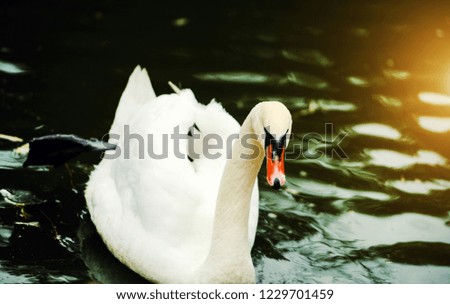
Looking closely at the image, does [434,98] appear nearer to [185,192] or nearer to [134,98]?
[134,98]

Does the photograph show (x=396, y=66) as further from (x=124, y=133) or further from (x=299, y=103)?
(x=124, y=133)

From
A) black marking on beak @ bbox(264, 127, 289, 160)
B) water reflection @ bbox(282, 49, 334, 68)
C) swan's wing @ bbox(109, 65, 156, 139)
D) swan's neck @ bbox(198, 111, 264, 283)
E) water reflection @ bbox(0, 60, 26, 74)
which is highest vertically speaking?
water reflection @ bbox(282, 49, 334, 68)

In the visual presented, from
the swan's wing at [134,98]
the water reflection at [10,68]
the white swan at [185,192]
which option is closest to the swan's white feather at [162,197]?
the white swan at [185,192]

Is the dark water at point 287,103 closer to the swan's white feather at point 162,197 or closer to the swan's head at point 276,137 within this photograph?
the swan's white feather at point 162,197

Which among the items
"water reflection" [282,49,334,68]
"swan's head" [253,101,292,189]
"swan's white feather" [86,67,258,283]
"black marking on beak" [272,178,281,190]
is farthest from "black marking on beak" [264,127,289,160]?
"water reflection" [282,49,334,68]

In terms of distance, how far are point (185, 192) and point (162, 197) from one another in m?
0.15

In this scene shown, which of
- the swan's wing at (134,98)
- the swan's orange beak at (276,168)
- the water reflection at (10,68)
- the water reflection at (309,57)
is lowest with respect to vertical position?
the swan's orange beak at (276,168)

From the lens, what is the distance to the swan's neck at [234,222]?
5.00 meters

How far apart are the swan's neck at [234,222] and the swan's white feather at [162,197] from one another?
8.2 inches

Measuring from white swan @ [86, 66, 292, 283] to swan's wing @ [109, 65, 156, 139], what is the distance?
0.22 meters

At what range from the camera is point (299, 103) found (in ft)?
25.4

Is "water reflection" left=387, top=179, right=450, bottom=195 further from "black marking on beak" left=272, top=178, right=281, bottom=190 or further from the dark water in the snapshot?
"black marking on beak" left=272, top=178, right=281, bottom=190

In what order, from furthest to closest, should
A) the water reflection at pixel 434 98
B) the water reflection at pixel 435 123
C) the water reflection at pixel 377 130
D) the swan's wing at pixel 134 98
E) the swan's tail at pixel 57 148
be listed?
1. the water reflection at pixel 434 98
2. the water reflection at pixel 435 123
3. the water reflection at pixel 377 130
4. the swan's wing at pixel 134 98
5. the swan's tail at pixel 57 148

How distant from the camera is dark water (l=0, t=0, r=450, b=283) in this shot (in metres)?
6.04
